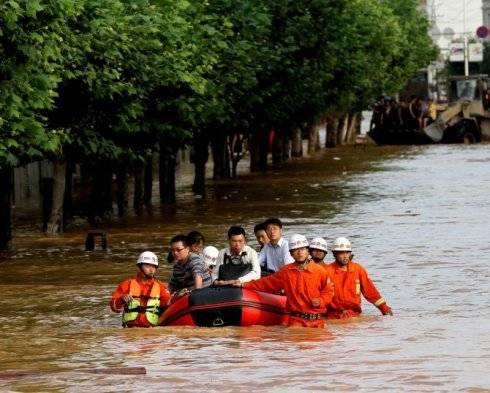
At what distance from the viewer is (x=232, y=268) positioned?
23359mm

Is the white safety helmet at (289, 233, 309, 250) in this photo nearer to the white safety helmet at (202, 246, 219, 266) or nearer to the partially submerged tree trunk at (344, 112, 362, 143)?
the white safety helmet at (202, 246, 219, 266)

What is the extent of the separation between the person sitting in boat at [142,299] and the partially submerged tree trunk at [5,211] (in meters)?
11.8

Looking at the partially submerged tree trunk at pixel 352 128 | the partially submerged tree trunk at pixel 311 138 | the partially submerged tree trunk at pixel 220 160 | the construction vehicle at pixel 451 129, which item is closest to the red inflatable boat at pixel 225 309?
the partially submerged tree trunk at pixel 220 160

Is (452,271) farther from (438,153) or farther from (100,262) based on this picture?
(438,153)

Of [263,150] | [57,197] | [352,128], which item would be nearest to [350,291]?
[57,197]

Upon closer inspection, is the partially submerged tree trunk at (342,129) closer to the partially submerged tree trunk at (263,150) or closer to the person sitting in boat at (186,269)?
the partially submerged tree trunk at (263,150)

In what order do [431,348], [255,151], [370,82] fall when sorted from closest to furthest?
1. [431,348]
2. [255,151]
3. [370,82]

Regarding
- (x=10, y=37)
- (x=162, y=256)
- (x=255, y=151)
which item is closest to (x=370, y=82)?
(x=255, y=151)

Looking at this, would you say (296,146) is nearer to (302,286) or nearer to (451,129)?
(451,129)

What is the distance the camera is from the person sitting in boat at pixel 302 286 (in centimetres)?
2195

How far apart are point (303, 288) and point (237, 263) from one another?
4.96ft

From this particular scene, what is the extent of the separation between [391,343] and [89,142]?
15798 millimetres

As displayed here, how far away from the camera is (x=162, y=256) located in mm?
34094

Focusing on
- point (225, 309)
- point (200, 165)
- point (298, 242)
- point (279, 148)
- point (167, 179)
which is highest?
point (298, 242)
